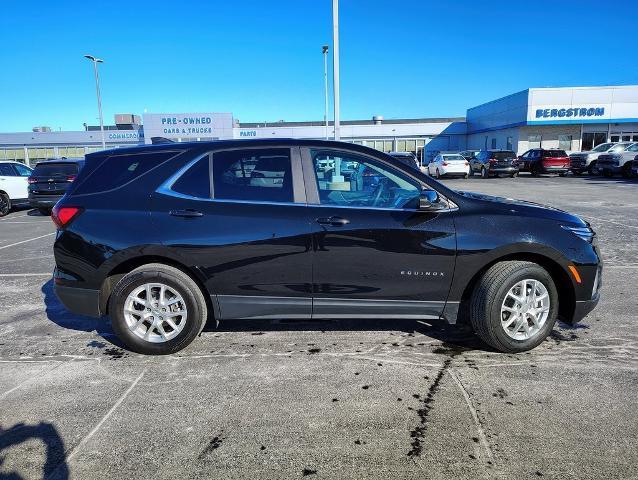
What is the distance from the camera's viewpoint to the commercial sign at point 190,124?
40.3 m

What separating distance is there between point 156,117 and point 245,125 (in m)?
20.8

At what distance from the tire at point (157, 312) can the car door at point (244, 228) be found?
14 cm

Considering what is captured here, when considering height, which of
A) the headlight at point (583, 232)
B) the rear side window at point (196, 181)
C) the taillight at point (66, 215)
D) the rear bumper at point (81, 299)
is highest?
the rear side window at point (196, 181)

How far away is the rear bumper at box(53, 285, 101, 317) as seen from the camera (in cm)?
384

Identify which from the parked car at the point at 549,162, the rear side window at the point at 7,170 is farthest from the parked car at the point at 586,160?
the rear side window at the point at 7,170

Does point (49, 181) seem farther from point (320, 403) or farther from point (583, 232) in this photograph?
point (583, 232)

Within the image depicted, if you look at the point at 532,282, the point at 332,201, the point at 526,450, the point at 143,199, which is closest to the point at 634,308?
the point at 532,282

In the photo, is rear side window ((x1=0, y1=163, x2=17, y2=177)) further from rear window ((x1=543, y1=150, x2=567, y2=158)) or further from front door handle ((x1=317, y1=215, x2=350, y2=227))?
rear window ((x1=543, y1=150, x2=567, y2=158))

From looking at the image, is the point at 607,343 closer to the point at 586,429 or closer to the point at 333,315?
the point at 586,429

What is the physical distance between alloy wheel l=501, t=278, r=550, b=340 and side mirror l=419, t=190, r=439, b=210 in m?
0.98

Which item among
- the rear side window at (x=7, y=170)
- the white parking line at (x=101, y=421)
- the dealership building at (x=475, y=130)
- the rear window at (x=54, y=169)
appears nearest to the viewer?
the white parking line at (x=101, y=421)

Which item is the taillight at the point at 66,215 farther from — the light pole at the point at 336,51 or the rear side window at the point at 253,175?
the light pole at the point at 336,51

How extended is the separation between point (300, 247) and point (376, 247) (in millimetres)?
624

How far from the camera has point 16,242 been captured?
948cm
